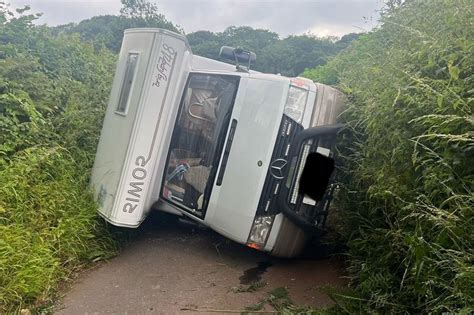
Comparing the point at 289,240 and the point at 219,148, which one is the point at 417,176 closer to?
the point at 289,240

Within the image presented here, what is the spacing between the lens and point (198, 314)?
279cm

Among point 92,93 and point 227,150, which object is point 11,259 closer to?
point 227,150

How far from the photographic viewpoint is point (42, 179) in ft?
13.1

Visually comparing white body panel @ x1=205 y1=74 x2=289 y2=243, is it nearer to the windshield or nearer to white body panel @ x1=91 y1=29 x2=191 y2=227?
the windshield

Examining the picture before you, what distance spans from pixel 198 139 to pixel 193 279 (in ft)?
4.47

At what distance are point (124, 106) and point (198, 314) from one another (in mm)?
2169

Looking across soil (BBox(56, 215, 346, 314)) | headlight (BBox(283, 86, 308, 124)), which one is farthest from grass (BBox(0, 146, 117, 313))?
headlight (BBox(283, 86, 308, 124))

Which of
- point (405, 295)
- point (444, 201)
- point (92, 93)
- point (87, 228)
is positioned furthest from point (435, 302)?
point (92, 93)

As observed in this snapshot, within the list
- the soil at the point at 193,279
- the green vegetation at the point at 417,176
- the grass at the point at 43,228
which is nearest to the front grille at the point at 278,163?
the green vegetation at the point at 417,176

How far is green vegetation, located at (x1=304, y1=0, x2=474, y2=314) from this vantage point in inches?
68.2

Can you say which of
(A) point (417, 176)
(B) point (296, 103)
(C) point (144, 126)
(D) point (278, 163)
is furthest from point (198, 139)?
(A) point (417, 176)

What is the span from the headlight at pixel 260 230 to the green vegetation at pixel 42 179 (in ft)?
5.43

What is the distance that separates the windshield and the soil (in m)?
0.62

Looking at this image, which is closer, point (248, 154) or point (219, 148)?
point (248, 154)
